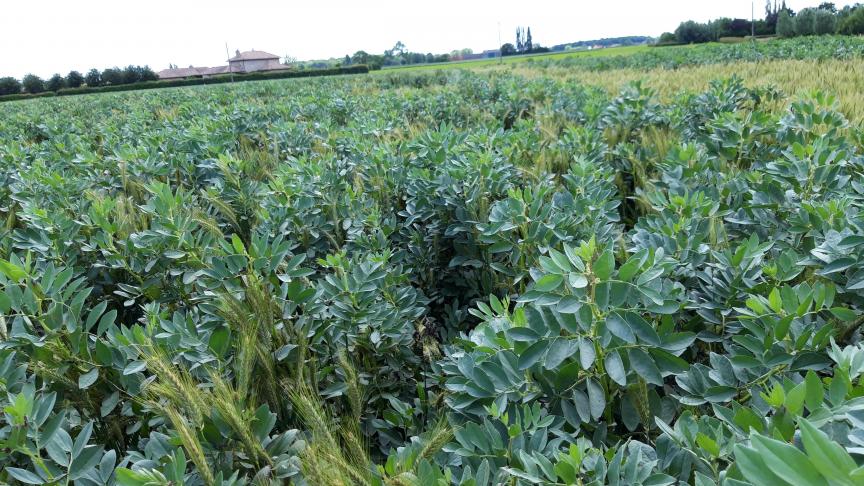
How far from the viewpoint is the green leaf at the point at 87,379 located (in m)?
1.28

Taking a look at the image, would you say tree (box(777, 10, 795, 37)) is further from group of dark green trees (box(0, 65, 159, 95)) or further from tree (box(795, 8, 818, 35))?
group of dark green trees (box(0, 65, 159, 95))

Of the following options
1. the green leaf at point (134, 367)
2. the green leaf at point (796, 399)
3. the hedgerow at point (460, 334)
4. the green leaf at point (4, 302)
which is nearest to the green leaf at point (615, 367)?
the hedgerow at point (460, 334)

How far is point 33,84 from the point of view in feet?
123

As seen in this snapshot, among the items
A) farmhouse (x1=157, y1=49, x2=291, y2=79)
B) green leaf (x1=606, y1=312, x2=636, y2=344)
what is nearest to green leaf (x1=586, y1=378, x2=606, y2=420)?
green leaf (x1=606, y1=312, x2=636, y2=344)

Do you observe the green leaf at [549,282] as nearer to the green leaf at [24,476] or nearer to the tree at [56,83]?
the green leaf at [24,476]

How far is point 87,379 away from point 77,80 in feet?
158

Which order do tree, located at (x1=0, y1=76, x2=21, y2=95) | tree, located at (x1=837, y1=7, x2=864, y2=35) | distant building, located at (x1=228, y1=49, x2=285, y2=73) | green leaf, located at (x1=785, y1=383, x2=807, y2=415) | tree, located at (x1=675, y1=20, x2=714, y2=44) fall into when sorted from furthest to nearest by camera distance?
distant building, located at (x1=228, y1=49, x2=285, y2=73), tree, located at (x1=675, y1=20, x2=714, y2=44), tree, located at (x1=0, y1=76, x2=21, y2=95), tree, located at (x1=837, y1=7, x2=864, y2=35), green leaf, located at (x1=785, y1=383, x2=807, y2=415)

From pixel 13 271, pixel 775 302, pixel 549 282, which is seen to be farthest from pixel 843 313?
pixel 13 271

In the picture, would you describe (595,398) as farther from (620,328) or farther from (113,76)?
(113,76)

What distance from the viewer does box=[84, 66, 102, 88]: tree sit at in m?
40.0

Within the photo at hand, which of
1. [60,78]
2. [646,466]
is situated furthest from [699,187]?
[60,78]

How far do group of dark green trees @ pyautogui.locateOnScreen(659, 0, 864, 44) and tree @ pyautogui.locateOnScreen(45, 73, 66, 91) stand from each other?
47021mm

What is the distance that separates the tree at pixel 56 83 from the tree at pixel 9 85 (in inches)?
69.5

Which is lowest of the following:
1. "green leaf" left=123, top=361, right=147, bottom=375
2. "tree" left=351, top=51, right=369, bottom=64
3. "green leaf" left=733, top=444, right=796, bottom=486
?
"green leaf" left=123, top=361, right=147, bottom=375
